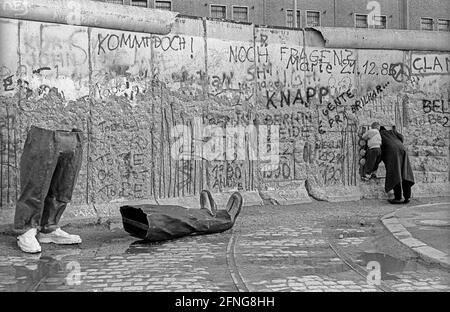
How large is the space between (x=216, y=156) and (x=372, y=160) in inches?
136

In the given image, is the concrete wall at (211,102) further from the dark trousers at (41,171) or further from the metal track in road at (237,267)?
the metal track in road at (237,267)

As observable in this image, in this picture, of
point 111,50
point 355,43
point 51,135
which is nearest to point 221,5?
point 355,43

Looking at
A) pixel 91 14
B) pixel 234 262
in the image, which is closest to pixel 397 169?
pixel 234 262

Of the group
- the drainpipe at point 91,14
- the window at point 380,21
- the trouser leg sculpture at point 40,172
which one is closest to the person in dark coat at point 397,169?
the drainpipe at point 91,14

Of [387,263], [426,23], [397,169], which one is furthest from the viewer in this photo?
[426,23]

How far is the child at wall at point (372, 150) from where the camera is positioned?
1258 cm

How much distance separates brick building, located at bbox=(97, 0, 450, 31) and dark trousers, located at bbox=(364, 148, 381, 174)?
28027 mm

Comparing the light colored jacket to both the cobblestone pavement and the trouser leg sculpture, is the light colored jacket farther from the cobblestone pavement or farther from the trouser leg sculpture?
the trouser leg sculpture

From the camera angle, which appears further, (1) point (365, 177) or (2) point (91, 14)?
(1) point (365, 177)

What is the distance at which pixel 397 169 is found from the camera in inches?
488

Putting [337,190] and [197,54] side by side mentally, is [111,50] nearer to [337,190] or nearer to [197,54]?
[197,54]

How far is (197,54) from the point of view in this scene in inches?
442

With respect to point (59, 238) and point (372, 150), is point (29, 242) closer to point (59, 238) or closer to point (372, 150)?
point (59, 238)

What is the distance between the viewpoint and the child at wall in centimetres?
1258
